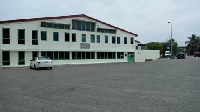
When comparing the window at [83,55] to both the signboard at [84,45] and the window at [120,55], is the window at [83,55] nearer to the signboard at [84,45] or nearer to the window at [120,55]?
the signboard at [84,45]

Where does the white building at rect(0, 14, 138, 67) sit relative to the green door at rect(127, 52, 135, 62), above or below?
above

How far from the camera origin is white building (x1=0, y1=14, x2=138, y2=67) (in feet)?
82.8

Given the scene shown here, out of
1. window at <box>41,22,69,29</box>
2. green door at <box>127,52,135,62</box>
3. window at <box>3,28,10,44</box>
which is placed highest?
window at <box>41,22,69,29</box>

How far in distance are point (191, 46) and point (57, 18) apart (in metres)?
87.2

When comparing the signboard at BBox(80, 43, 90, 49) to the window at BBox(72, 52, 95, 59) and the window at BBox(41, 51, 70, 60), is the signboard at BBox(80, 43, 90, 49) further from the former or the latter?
the window at BBox(41, 51, 70, 60)

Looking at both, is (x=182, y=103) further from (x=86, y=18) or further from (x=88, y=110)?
(x=86, y=18)

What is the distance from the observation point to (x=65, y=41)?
98.1 feet

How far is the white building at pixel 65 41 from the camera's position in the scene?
82.8 feet

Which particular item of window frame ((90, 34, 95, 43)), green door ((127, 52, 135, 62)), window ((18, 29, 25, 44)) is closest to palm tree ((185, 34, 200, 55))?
green door ((127, 52, 135, 62))

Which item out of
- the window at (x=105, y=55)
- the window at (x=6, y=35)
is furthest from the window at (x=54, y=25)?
the window at (x=105, y=55)

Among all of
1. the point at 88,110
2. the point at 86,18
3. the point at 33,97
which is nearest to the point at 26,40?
the point at 86,18

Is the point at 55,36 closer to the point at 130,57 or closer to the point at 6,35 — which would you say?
the point at 6,35

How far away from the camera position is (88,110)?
19.9 ft

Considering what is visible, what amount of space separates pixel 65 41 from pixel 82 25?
416cm
